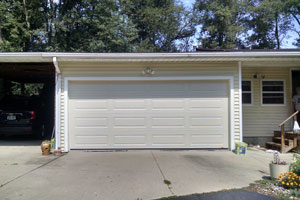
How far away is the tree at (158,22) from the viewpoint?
19672 mm

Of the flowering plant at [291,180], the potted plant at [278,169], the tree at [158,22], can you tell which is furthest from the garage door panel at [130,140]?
the tree at [158,22]

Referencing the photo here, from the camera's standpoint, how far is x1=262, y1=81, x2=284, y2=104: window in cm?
858

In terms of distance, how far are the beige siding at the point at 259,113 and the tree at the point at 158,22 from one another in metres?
11.9

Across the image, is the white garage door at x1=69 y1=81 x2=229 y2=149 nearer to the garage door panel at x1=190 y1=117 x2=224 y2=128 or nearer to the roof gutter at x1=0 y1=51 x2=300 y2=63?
the garage door panel at x1=190 y1=117 x2=224 y2=128

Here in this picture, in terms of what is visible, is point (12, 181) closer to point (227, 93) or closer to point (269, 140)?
point (227, 93)

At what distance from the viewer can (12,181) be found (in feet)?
14.5

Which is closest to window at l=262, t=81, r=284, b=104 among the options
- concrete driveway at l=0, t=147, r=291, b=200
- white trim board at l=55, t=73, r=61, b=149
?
concrete driveway at l=0, t=147, r=291, b=200

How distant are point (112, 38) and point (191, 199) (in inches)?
569

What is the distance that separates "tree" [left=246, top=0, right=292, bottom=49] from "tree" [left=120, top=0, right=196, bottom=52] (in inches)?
213

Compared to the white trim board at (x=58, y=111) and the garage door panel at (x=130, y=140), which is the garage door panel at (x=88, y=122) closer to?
the white trim board at (x=58, y=111)

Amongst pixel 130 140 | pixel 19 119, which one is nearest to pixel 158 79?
pixel 130 140

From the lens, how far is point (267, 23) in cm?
2123

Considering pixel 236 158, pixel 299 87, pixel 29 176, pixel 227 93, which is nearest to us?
pixel 29 176

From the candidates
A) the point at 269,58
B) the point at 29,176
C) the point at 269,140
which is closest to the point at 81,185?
the point at 29,176
